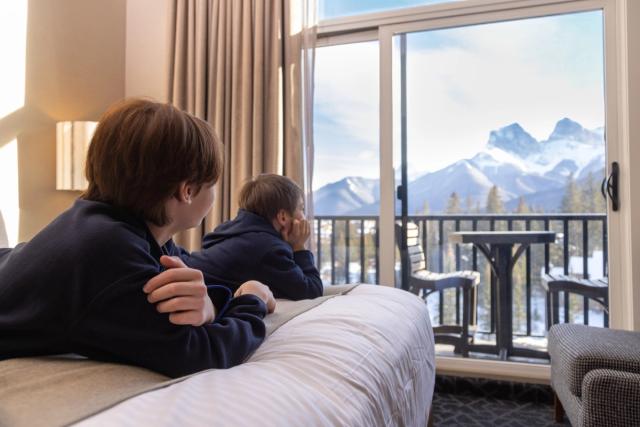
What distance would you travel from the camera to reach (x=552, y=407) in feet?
7.48

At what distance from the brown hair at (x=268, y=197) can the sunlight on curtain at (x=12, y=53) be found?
150 centimetres

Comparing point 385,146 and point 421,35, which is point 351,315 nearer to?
point 385,146

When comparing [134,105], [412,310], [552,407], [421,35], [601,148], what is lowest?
[552,407]

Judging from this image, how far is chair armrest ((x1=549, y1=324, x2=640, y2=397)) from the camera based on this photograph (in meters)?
1.58

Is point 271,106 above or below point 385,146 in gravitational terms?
above

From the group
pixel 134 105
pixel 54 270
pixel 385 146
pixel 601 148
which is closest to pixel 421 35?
pixel 385 146

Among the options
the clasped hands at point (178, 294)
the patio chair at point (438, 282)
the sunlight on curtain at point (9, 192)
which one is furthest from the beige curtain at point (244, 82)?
the clasped hands at point (178, 294)

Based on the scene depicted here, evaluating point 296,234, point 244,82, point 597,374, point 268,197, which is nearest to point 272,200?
point 268,197

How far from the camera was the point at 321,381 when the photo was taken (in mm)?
745

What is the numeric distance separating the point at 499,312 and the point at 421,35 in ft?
5.66

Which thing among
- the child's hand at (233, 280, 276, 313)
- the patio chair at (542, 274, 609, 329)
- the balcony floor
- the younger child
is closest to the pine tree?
the patio chair at (542, 274, 609, 329)

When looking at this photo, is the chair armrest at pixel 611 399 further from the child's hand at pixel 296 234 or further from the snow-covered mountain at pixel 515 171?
the snow-covered mountain at pixel 515 171

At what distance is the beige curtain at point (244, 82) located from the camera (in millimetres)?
2637

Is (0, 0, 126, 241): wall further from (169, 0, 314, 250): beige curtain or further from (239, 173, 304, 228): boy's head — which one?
(239, 173, 304, 228): boy's head
